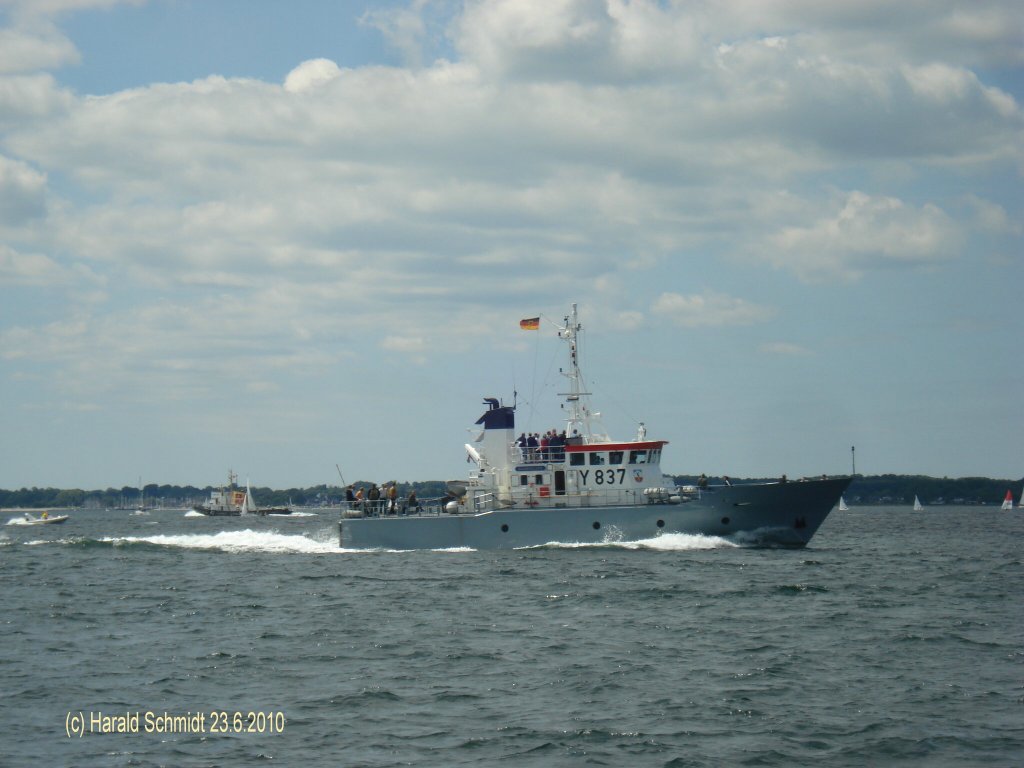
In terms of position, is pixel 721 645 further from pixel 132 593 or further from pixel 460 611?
pixel 132 593

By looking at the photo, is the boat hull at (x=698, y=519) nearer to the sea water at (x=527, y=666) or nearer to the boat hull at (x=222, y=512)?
the sea water at (x=527, y=666)

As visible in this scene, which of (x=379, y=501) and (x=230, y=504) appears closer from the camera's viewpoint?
(x=379, y=501)

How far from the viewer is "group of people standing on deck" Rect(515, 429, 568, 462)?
1810 inches

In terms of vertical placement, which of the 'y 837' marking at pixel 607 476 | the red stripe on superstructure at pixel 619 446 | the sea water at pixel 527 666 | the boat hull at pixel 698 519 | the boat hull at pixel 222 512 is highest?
the red stripe on superstructure at pixel 619 446

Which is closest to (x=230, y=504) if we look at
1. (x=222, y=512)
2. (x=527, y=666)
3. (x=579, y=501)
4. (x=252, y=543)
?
(x=222, y=512)

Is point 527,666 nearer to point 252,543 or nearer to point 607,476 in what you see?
point 607,476

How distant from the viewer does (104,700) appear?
19.6 metres

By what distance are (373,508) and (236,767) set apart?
115ft

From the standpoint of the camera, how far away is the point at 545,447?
1820 inches

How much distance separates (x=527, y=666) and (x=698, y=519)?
2153 centimetres

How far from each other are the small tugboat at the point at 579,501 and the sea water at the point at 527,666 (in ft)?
8.56

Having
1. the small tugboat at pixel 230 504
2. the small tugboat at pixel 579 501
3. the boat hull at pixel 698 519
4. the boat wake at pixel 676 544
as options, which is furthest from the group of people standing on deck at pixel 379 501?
the small tugboat at pixel 230 504

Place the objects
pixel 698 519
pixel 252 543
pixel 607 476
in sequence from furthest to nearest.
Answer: pixel 252 543, pixel 607 476, pixel 698 519

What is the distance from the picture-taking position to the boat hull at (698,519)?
4278 centimetres
